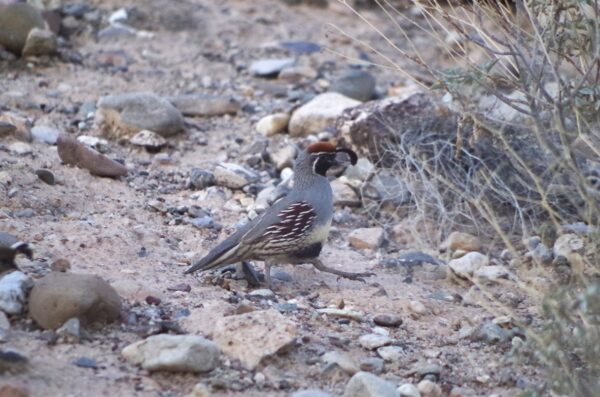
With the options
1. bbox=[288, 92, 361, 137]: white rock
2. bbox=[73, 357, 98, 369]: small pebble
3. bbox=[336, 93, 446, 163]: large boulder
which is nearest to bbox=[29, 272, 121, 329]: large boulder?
bbox=[73, 357, 98, 369]: small pebble

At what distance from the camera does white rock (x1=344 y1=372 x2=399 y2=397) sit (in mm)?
4066

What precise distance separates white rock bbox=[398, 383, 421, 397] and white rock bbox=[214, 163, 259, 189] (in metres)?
2.90

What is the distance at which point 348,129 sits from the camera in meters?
7.21

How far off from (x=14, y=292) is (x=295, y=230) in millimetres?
1622

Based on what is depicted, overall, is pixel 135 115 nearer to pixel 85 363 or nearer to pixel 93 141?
pixel 93 141

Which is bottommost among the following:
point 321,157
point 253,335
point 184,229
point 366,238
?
point 366,238

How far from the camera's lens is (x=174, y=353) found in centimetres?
411

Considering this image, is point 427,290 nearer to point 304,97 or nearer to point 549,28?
point 549,28

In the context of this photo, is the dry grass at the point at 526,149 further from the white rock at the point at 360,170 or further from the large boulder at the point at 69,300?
the large boulder at the point at 69,300

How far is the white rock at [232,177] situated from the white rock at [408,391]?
2.90 m

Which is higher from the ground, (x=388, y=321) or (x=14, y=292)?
(x=14, y=292)

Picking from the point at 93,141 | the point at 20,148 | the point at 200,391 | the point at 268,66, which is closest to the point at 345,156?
the point at 93,141

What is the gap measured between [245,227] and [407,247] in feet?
4.47

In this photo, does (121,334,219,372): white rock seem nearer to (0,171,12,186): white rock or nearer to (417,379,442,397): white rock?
(417,379,442,397): white rock
